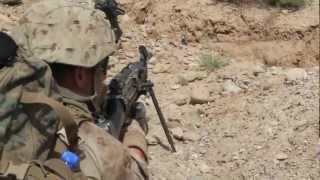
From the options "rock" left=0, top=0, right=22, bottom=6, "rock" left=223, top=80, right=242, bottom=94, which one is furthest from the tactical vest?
"rock" left=0, top=0, right=22, bottom=6

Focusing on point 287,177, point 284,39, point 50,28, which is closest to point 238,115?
point 287,177

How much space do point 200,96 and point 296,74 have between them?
0.69m

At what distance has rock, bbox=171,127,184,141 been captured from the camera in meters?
4.55

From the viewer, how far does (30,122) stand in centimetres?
203

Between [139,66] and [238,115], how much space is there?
1.46 metres

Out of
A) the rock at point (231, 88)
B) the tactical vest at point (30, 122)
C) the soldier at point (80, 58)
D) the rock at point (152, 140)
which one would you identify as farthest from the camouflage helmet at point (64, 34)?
the rock at point (231, 88)

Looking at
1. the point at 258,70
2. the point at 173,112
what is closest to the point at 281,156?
the point at 173,112

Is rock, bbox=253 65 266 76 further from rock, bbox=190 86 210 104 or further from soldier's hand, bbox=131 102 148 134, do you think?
soldier's hand, bbox=131 102 148 134

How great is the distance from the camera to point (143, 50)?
3.54 metres

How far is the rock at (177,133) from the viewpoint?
4555 mm

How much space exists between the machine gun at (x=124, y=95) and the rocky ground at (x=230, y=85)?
3.21 feet

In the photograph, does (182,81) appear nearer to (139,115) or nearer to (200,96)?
(200,96)

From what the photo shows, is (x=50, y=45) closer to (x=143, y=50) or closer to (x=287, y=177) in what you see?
(x=143, y=50)

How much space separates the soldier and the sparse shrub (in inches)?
115
